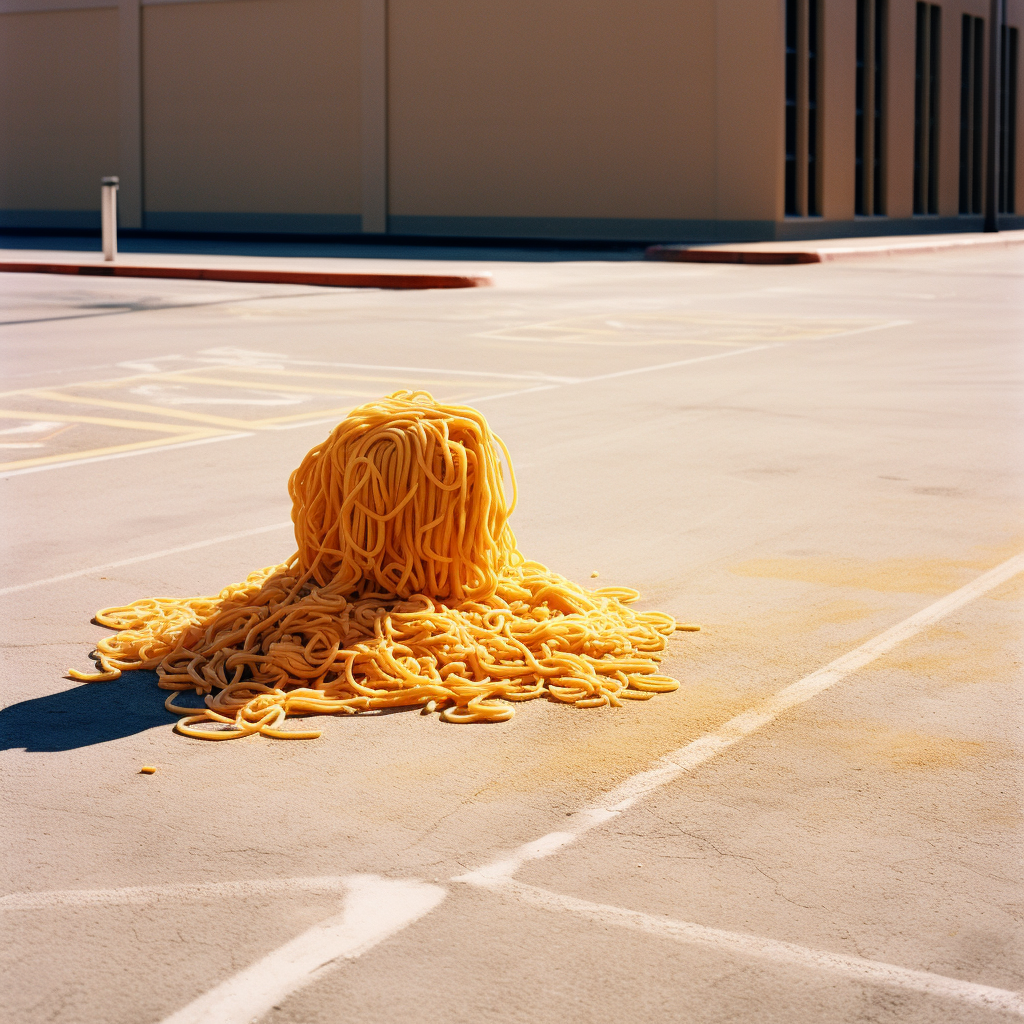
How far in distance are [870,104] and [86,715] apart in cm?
3875

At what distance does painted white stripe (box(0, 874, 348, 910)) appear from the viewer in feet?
11.9

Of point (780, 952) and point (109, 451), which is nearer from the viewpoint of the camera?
point (780, 952)

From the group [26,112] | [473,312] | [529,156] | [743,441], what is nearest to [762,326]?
[473,312]

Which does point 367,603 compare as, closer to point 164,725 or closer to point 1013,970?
point 164,725

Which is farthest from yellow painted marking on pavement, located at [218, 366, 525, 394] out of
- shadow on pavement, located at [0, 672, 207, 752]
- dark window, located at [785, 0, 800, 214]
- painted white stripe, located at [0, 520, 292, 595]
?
dark window, located at [785, 0, 800, 214]

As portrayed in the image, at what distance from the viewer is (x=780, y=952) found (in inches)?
134

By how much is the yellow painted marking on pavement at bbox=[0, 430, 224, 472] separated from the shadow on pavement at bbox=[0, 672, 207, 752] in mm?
4585

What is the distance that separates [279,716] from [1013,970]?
240cm

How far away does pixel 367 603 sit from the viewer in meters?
5.66

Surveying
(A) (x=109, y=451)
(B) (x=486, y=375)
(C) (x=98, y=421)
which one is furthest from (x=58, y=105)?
(A) (x=109, y=451)

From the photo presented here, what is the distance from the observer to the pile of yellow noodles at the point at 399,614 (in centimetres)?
518

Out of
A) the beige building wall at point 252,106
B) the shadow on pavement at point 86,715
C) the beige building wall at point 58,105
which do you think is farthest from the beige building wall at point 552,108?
the shadow on pavement at point 86,715

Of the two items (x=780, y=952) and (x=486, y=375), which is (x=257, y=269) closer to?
(x=486, y=375)

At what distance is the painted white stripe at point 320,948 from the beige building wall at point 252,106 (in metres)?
39.5
